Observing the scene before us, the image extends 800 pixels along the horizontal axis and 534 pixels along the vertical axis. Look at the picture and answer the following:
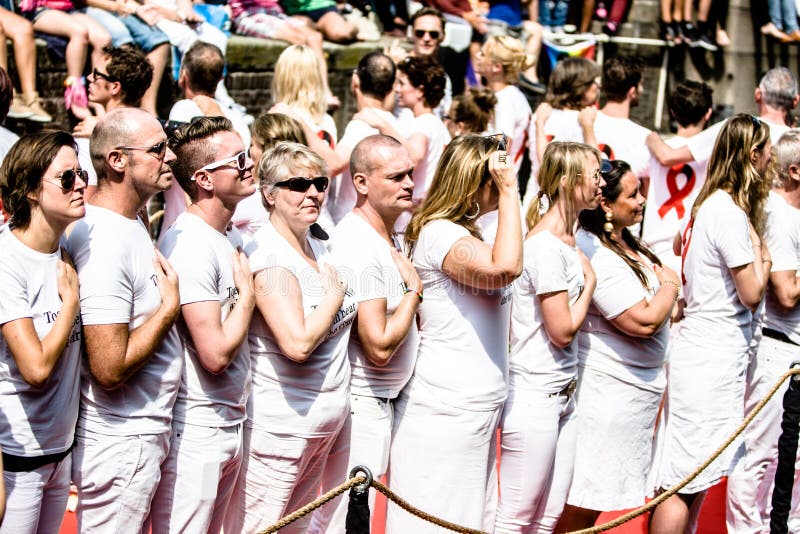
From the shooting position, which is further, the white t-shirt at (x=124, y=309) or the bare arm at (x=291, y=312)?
the bare arm at (x=291, y=312)

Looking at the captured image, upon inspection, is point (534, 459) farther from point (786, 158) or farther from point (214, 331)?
point (786, 158)

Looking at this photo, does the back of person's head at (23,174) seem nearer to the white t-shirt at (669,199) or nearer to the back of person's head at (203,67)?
the back of person's head at (203,67)

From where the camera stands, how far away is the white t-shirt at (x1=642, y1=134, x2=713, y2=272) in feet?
21.5

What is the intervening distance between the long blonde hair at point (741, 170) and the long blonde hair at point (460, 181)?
4.56 ft

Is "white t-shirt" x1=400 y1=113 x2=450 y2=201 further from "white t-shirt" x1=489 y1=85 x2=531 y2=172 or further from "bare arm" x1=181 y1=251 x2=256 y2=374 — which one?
"bare arm" x1=181 y1=251 x2=256 y2=374

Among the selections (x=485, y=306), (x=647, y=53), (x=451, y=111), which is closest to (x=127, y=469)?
(x=485, y=306)

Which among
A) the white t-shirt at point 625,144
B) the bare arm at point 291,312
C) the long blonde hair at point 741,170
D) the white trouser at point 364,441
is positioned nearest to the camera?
the bare arm at point 291,312

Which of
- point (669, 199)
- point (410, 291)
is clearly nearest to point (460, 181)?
point (410, 291)

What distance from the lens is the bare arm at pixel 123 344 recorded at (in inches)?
127

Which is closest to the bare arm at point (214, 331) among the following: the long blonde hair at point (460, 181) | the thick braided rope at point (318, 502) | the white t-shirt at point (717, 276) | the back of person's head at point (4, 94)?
the thick braided rope at point (318, 502)

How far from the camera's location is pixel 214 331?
11.3 feet

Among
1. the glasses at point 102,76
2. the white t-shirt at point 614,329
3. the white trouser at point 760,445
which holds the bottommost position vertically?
the white trouser at point 760,445

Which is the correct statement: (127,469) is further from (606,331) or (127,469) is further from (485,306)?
(606,331)

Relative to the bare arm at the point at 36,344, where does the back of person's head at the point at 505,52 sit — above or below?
above
